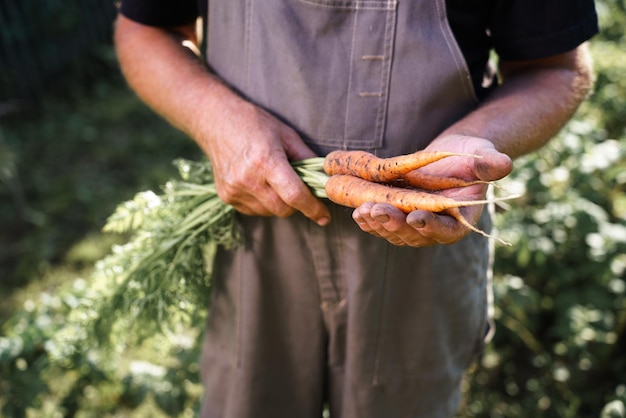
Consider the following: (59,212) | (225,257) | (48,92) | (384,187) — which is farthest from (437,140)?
(48,92)

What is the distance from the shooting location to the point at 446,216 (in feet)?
3.82

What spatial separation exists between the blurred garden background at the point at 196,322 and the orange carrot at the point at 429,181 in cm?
35

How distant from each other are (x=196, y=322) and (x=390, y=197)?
98cm

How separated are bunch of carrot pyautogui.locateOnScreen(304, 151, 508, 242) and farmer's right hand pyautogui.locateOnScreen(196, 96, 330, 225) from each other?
0.07 m

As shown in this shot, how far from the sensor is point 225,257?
168 cm

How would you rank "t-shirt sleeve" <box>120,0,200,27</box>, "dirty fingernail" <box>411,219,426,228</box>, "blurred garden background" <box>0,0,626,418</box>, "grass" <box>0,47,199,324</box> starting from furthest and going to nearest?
"grass" <box>0,47,199,324</box>, "blurred garden background" <box>0,0,626,418</box>, "t-shirt sleeve" <box>120,0,200,27</box>, "dirty fingernail" <box>411,219,426,228</box>

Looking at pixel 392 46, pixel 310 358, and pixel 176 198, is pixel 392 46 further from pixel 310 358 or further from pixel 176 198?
pixel 310 358

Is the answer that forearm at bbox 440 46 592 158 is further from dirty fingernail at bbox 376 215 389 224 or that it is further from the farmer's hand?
dirty fingernail at bbox 376 215 389 224

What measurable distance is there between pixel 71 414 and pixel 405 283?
1553 mm

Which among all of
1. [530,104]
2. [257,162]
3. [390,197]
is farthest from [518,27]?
[257,162]

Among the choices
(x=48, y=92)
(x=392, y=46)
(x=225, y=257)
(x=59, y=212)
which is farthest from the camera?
(x=48, y=92)

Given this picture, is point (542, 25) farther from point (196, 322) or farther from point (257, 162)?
point (196, 322)

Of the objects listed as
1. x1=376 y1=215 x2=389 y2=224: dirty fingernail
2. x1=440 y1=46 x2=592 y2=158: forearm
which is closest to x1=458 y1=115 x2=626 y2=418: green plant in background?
x1=440 y1=46 x2=592 y2=158: forearm

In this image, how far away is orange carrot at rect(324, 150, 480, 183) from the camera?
122cm
